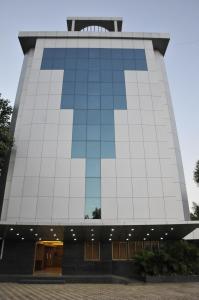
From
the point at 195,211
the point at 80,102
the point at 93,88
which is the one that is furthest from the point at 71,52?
the point at 195,211

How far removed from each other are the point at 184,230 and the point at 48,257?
18182 mm

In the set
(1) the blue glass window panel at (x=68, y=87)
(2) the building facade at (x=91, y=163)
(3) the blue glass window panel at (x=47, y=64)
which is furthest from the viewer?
(3) the blue glass window panel at (x=47, y=64)

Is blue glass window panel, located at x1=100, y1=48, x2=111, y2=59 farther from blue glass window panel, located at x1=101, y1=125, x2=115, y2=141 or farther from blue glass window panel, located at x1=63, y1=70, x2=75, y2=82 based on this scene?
blue glass window panel, located at x1=101, y1=125, x2=115, y2=141

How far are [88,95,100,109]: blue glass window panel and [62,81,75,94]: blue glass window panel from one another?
2.15 meters

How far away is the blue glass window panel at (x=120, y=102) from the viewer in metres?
24.7

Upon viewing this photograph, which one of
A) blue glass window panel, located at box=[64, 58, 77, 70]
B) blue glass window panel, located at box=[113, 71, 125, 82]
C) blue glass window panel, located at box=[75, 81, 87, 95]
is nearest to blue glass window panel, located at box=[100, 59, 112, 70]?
blue glass window panel, located at box=[113, 71, 125, 82]

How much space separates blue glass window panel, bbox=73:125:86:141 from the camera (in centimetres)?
2299

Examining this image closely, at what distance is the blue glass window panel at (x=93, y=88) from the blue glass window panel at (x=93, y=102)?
0.54m

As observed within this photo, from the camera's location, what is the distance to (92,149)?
2253 centimetres

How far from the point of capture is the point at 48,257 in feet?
97.7

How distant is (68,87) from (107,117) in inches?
221

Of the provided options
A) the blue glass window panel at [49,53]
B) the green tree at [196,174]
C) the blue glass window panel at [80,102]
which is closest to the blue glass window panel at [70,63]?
the blue glass window panel at [49,53]

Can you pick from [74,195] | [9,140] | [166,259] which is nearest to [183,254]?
[166,259]

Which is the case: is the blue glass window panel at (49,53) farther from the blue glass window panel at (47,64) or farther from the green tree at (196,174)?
the green tree at (196,174)
